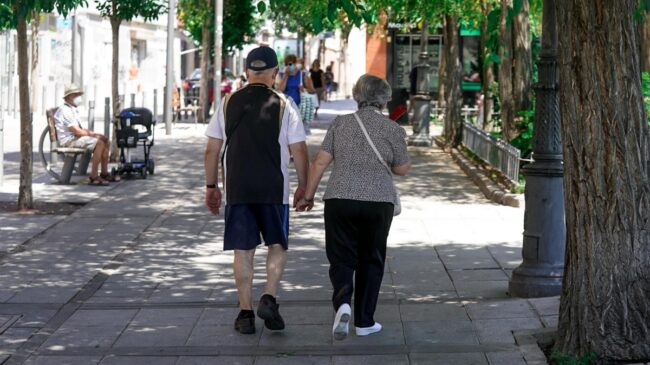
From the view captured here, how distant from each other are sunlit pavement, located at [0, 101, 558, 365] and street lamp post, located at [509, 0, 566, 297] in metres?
0.26

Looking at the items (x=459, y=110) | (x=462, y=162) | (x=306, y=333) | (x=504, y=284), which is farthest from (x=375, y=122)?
(x=459, y=110)

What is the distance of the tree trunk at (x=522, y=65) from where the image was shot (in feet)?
59.1

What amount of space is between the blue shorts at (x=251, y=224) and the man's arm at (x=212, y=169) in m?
0.27

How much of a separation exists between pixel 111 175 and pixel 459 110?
926 cm

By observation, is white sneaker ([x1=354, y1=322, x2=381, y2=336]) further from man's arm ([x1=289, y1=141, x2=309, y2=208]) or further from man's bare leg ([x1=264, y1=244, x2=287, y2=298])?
man's arm ([x1=289, y1=141, x2=309, y2=208])

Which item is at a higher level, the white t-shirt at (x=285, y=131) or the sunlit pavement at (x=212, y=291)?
the white t-shirt at (x=285, y=131)

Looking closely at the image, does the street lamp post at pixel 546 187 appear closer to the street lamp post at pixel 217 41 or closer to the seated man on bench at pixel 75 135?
the seated man on bench at pixel 75 135

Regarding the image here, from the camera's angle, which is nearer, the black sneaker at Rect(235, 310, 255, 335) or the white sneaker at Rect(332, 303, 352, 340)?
the white sneaker at Rect(332, 303, 352, 340)

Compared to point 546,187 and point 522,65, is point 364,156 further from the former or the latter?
point 522,65

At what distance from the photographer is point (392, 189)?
24.9ft

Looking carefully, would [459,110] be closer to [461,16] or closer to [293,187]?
[461,16]

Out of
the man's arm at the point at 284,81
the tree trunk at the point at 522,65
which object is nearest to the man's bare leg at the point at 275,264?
the tree trunk at the point at 522,65

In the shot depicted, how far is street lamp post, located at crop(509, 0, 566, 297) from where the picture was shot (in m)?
8.77

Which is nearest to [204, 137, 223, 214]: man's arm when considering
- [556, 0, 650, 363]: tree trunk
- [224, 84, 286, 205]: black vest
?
[224, 84, 286, 205]: black vest
